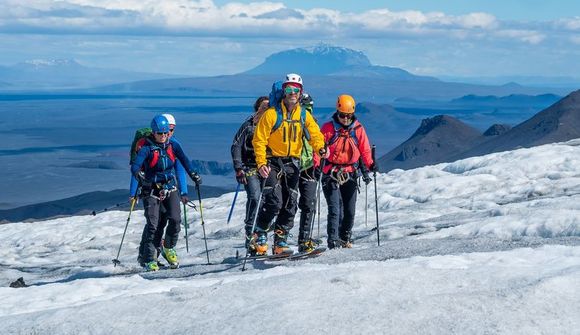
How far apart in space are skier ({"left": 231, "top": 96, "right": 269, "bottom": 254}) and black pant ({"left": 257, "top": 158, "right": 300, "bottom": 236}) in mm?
263

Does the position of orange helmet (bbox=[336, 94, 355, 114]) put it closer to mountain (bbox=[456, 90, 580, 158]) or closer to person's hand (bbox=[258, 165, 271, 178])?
person's hand (bbox=[258, 165, 271, 178])

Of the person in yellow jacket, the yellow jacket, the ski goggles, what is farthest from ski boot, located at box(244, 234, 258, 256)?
the ski goggles

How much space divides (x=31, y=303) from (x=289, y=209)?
4.68 metres

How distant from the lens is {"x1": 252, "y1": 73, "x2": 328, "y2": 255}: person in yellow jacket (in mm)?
13188

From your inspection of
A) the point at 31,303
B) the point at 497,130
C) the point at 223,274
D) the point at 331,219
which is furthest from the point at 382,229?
the point at 497,130

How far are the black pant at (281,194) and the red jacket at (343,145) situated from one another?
52.5 inches

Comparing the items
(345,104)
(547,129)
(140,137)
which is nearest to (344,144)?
(345,104)

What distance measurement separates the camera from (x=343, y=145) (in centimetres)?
1480

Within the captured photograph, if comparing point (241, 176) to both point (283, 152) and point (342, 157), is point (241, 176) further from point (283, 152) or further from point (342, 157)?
point (342, 157)

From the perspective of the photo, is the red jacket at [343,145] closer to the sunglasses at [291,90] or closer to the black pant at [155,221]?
the sunglasses at [291,90]

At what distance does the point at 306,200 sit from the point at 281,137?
4.28ft

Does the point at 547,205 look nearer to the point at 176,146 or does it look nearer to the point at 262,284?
the point at 176,146

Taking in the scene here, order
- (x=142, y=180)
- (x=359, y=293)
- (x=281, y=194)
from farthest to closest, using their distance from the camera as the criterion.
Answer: (x=142, y=180) → (x=281, y=194) → (x=359, y=293)

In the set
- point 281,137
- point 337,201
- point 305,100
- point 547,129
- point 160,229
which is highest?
point 305,100
